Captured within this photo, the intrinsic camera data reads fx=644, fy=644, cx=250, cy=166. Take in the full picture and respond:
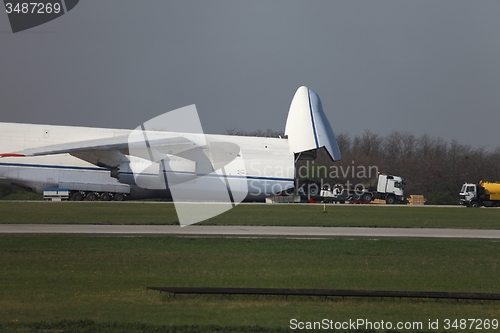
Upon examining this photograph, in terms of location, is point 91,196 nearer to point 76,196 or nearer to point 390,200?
point 76,196

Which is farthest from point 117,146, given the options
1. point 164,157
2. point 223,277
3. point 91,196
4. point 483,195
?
point 483,195

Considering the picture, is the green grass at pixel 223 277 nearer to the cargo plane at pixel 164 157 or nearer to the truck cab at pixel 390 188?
the cargo plane at pixel 164 157

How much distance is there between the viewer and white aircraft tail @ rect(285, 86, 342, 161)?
3356 centimetres

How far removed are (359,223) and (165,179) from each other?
1305 cm

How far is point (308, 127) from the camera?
1340 inches

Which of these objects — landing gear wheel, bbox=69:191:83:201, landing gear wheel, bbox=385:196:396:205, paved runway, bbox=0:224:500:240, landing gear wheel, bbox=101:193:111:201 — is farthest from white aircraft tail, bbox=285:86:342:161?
landing gear wheel, bbox=385:196:396:205

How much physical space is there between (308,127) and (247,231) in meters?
14.7

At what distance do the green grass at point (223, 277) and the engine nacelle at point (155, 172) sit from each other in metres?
16.6

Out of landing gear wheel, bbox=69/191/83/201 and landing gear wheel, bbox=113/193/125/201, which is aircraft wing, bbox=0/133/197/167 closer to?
landing gear wheel, bbox=69/191/83/201

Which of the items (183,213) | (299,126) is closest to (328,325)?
(183,213)

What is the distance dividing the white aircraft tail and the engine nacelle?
225 inches

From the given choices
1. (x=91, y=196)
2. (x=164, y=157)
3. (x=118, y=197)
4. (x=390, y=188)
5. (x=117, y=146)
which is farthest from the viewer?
(x=390, y=188)

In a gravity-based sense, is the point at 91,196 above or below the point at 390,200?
above

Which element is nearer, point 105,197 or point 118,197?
point 105,197
